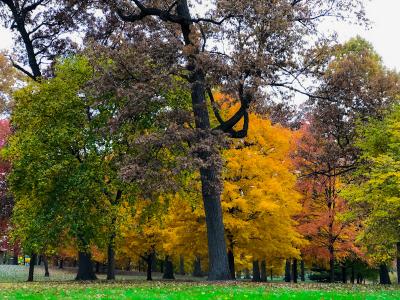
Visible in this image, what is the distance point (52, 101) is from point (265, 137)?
12.9m

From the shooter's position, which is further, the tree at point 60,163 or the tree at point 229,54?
the tree at point 60,163

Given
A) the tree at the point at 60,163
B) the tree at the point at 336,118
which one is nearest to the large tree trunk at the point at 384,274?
the tree at the point at 336,118

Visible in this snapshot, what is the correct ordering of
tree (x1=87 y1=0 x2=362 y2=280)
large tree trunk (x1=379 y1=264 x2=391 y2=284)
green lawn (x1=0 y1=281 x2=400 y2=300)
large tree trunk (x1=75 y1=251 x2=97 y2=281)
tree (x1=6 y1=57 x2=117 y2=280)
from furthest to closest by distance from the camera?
large tree trunk (x1=379 y1=264 x2=391 y2=284) < large tree trunk (x1=75 y1=251 x2=97 y2=281) < tree (x1=6 y1=57 x2=117 y2=280) < tree (x1=87 y1=0 x2=362 y2=280) < green lawn (x1=0 y1=281 x2=400 y2=300)

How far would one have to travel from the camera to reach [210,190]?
19.5m

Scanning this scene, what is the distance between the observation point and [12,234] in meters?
25.0

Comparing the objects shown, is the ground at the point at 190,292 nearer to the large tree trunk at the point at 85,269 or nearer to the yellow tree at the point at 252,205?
the yellow tree at the point at 252,205

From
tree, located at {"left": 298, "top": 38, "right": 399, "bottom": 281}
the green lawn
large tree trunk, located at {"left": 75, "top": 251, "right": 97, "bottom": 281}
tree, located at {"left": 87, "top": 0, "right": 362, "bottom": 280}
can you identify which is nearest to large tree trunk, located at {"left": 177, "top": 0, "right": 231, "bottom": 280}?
tree, located at {"left": 87, "top": 0, "right": 362, "bottom": 280}

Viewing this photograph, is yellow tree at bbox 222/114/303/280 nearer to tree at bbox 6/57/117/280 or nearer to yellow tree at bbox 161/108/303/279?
yellow tree at bbox 161/108/303/279

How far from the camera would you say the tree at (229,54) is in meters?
18.3

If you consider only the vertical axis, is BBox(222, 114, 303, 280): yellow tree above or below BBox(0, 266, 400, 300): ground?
above

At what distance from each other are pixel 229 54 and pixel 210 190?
18.5ft

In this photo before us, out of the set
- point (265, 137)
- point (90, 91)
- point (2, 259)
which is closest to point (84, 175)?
point (90, 91)

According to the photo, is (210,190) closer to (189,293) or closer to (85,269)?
(189,293)

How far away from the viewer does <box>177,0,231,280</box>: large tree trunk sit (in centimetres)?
1930
